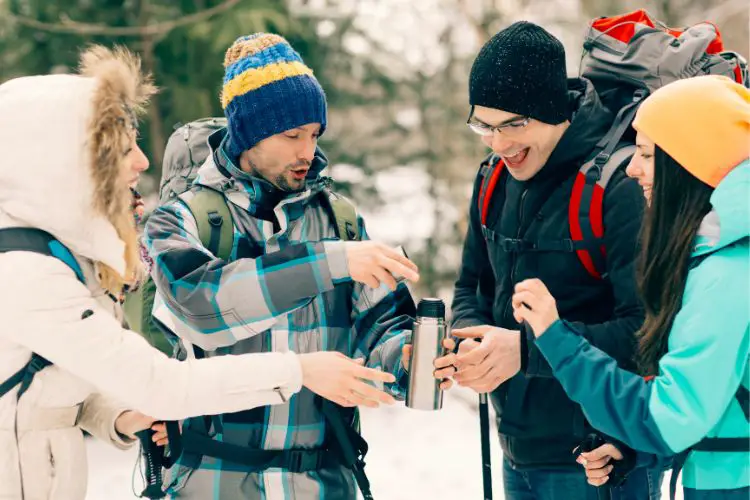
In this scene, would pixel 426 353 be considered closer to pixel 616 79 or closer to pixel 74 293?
pixel 74 293

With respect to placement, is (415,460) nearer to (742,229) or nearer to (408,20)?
(408,20)

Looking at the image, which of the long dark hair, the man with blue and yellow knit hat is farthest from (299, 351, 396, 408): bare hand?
the long dark hair

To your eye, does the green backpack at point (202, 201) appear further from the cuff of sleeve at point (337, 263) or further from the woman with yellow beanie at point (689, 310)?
the woman with yellow beanie at point (689, 310)

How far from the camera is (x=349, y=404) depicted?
2.78m

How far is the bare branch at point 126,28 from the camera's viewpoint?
689cm

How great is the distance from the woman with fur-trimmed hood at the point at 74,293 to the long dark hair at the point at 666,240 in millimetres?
1098

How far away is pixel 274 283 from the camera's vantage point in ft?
8.95

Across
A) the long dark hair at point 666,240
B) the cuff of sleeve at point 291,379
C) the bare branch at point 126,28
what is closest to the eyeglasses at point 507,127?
the long dark hair at point 666,240


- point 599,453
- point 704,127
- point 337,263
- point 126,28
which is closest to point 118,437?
point 337,263

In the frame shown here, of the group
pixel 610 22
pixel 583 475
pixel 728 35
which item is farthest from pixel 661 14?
pixel 583 475

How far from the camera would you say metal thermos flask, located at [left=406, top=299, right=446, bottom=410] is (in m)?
2.83

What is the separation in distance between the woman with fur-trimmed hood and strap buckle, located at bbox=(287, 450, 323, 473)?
36 centimetres

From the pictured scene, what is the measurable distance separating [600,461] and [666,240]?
→ 0.77 metres

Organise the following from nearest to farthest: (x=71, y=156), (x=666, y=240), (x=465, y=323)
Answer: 1. (x=71, y=156)
2. (x=666, y=240)
3. (x=465, y=323)
